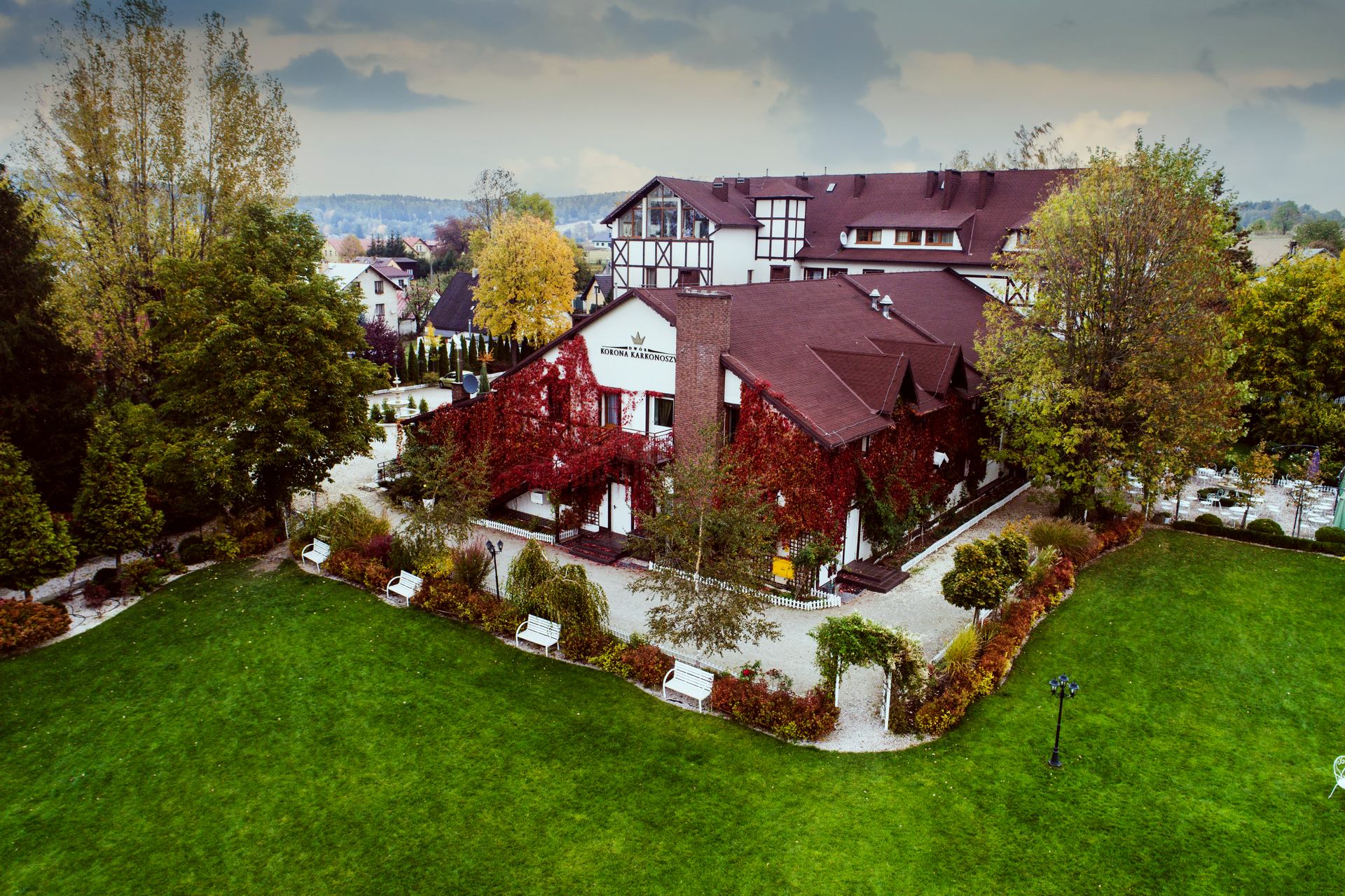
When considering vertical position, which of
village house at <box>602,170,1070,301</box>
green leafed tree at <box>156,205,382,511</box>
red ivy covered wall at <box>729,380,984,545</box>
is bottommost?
red ivy covered wall at <box>729,380,984,545</box>

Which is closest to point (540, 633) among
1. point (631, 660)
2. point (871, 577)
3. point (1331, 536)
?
point (631, 660)

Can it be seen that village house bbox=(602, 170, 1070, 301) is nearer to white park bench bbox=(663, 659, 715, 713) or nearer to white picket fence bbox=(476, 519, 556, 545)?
white picket fence bbox=(476, 519, 556, 545)

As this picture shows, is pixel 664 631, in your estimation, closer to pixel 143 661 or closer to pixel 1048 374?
pixel 143 661

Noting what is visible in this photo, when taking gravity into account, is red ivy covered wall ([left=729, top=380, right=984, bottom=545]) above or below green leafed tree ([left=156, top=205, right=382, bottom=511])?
below

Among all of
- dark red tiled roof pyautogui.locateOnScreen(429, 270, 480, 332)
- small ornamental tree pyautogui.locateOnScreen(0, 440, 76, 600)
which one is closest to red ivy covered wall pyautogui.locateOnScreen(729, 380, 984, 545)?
small ornamental tree pyautogui.locateOnScreen(0, 440, 76, 600)

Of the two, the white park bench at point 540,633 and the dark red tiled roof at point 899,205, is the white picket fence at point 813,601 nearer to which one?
the white park bench at point 540,633

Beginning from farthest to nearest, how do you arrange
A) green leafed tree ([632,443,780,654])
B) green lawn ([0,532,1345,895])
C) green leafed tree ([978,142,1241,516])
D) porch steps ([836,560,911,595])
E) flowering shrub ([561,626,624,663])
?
green leafed tree ([978,142,1241,516])
porch steps ([836,560,911,595])
flowering shrub ([561,626,624,663])
green leafed tree ([632,443,780,654])
green lawn ([0,532,1345,895])

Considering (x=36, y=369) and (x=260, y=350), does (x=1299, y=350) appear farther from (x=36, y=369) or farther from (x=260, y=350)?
(x=36, y=369)
